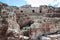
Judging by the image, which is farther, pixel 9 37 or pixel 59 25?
pixel 59 25

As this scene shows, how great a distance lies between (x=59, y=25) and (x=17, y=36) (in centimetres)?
400

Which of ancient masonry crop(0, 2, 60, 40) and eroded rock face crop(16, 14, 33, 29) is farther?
eroded rock face crop(16, 14, 33, 29)

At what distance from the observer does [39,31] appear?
10641mm

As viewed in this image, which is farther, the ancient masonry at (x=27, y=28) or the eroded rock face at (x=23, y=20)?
the eroded rock face at (x=23, y=20)

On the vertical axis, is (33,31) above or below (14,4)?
below

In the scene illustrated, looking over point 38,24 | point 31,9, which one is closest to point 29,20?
point 38,24

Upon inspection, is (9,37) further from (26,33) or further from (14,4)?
(14,4)

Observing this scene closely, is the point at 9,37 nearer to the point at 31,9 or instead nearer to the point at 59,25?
the point at 59,25

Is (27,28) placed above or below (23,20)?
below

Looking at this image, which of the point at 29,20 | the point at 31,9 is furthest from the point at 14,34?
the point at 31,9

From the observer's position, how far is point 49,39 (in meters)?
5.80

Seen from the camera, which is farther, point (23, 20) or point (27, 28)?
point (23, 20)

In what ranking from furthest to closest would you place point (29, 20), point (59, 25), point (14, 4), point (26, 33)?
point (14, 4), point (29, 20), point (59, 25), point (26, 33)

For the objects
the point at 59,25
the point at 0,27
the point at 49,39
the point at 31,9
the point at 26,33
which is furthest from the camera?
the point at 31,9
